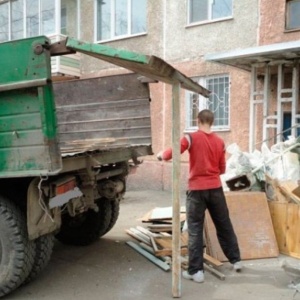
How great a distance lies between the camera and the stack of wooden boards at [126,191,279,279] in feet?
16.5

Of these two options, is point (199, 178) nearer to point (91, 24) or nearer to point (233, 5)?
point (233, 5)

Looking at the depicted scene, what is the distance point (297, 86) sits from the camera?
8.77 metres

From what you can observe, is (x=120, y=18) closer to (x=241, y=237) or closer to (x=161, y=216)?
(x=161, y=216)

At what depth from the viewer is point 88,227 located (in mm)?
5703

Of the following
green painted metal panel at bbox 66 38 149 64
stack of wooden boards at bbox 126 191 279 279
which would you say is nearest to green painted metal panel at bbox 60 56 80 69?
stack of wooden boards at bbox 126 191 279 279

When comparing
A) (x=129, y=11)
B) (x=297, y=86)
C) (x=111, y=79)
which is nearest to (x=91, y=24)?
(x=129, y=11)

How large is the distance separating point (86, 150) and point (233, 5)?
7.86 m

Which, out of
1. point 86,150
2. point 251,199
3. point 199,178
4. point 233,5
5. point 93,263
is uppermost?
point 233,5

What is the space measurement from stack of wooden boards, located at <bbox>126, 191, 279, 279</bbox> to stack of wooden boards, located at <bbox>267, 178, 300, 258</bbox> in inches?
5.0

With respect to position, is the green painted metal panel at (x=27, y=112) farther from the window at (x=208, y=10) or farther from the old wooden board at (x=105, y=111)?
the window at (x=208, y=10)

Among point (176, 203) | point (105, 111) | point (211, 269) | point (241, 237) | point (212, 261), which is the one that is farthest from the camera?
point (105, 111)

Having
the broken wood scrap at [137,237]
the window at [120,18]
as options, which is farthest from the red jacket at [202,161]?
the window at [120,18]

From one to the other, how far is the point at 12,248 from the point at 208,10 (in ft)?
30.1

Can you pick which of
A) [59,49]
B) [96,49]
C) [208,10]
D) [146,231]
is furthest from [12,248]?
[208,10]
